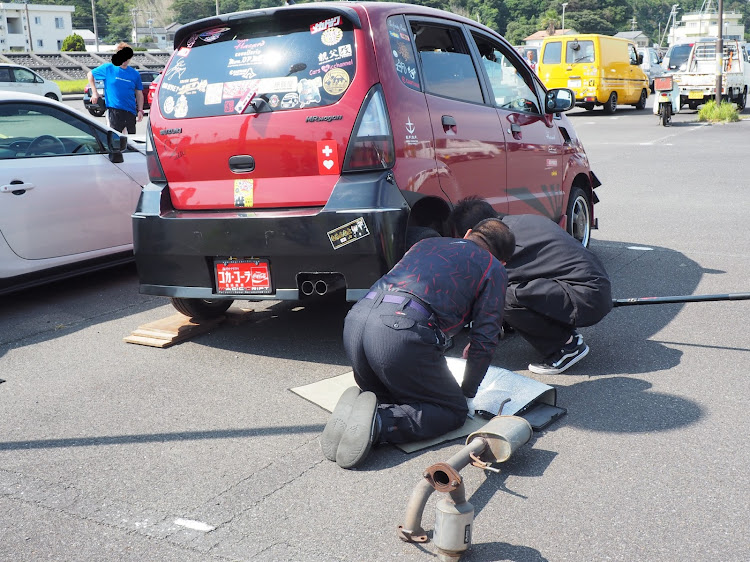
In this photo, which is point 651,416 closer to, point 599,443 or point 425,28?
point 599,443

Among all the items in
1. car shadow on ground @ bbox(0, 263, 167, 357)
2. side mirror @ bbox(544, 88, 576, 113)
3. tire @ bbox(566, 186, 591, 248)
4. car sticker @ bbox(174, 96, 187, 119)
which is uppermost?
car sticker @ bbox(174, 96, 187, 119)

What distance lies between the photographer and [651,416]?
3855mm

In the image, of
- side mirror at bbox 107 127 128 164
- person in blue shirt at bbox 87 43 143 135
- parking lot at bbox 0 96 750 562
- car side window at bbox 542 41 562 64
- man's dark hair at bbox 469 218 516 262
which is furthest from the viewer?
car side window at bbox 542 41 562 64

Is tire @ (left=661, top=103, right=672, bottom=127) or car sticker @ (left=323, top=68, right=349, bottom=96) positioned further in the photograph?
tire @ (left=661, top=103, right=672, bottom=127)

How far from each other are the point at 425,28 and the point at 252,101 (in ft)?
4.03

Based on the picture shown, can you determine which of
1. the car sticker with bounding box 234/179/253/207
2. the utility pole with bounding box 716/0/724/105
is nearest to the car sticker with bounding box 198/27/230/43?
the car sticker with bounding box 234/179/253/207

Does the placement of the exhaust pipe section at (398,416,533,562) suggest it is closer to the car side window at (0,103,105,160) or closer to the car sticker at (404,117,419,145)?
the car sticker at (404,117,419,145)

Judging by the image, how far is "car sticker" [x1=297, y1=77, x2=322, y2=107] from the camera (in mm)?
4395

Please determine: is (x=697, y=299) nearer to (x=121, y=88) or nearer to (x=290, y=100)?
(x=290, y=100)

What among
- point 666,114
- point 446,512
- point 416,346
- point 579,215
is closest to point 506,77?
point 579,215

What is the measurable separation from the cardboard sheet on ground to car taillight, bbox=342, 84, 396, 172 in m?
1.12

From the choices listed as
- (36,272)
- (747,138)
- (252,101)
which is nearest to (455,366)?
(252,101)

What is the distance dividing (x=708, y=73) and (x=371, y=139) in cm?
2298

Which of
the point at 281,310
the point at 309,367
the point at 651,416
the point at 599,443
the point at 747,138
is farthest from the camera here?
the point at 747,138
